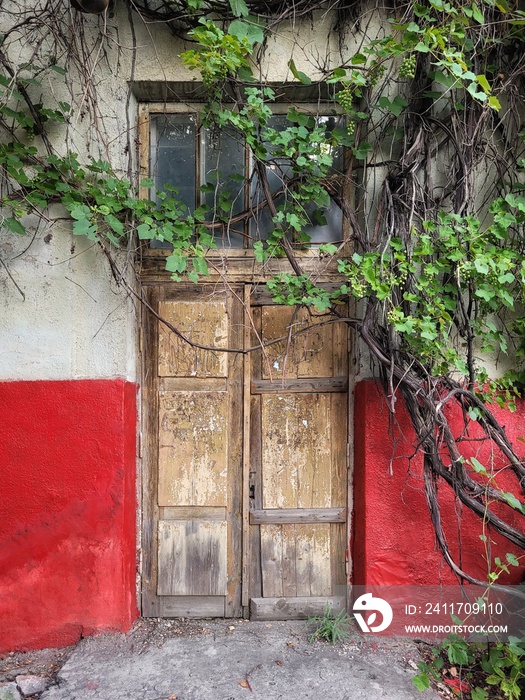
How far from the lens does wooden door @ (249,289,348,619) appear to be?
10.1 feet

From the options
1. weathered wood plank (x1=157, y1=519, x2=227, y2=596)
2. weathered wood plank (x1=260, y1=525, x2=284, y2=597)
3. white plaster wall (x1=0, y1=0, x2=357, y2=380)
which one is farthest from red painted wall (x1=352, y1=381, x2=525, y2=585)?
white plaster wall (x1=0, y1=0, x2=357, y2=380)

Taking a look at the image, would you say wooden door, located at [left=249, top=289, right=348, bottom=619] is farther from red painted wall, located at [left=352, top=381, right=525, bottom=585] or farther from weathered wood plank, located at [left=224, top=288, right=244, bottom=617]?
red painted wall, located at [left=352, top=381, right=525, bottom=585]

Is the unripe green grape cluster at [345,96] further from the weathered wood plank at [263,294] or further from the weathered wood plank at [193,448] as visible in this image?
the weathered wood plank at [193,448]

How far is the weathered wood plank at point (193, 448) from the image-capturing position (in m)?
3.07

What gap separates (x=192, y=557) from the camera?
3.07 metres

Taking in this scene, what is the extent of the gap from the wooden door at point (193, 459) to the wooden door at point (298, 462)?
0.46 feet

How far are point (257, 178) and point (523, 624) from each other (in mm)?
2993

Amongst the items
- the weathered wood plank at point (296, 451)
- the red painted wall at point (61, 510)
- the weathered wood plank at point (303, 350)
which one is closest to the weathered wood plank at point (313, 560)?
the weathered wood plank at point (296, 451)

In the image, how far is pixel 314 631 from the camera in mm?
2900

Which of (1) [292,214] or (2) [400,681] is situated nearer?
(2) [400,681]

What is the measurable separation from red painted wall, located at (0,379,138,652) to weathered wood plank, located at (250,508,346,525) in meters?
0.81

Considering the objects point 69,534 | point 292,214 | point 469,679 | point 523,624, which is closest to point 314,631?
point 469,679

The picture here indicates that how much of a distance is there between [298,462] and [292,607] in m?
0.87

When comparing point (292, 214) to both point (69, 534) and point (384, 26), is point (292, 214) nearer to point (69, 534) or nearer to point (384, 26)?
point (384, 26)
